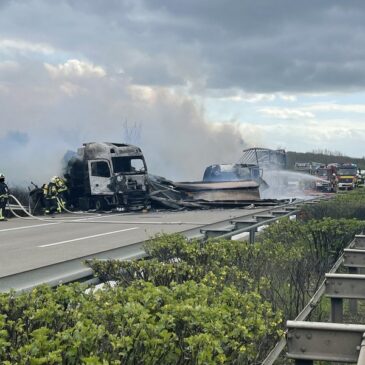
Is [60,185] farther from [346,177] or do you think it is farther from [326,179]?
[346,177]

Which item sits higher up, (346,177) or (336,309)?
(336,309)

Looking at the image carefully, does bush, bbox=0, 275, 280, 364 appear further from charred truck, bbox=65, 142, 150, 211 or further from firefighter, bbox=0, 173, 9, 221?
charred truck, bbox=65, 142, 150, 211

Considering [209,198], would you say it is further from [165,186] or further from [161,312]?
[161,312]

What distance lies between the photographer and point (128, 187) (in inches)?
1097

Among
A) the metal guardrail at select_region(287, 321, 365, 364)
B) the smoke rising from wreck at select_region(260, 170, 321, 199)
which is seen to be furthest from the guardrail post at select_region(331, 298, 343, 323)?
the smoke rising from wreck at select_region(260, 170, 321, 199)

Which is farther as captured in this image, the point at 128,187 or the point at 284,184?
the point at 284,184

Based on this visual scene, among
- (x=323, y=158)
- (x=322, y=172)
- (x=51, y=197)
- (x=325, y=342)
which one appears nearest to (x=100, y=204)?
(x=51, y=197)

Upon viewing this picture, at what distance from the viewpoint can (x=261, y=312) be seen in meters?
3.81

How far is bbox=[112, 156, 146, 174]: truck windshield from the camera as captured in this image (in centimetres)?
2806

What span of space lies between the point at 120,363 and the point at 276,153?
41617mm

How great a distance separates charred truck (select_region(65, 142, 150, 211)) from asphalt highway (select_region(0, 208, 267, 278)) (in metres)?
1.11

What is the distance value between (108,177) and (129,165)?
4.35 ft

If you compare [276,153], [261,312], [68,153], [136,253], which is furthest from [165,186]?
[261,312]

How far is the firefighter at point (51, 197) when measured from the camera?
26.7 m
